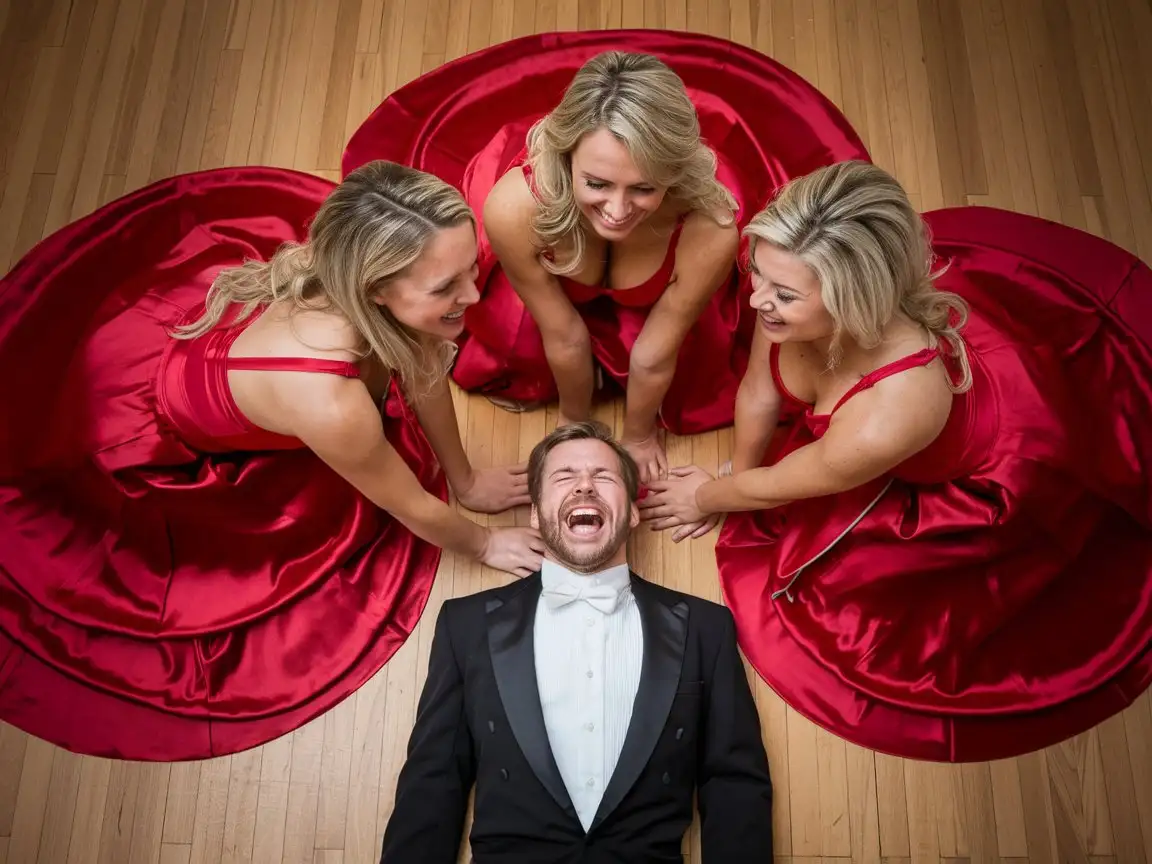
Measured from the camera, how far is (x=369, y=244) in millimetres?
1670

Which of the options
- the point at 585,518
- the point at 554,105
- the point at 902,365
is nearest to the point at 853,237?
the point at 902,365

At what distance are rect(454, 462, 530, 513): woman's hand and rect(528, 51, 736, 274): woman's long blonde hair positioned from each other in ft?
2.49

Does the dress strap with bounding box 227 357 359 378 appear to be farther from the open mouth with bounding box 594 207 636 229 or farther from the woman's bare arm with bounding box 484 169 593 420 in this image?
the open mouth with bounding box 594 207 636 229

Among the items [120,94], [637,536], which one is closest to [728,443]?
[637,536]

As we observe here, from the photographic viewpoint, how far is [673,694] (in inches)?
81.4

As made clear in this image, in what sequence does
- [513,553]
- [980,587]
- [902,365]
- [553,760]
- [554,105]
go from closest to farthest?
1. [902,365]
2. [553,760]
3. [980,587]
4. [513,553]
5. [554,105]

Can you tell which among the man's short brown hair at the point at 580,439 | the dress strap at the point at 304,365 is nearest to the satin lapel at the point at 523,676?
the man's short brown hair at the point at 580,439

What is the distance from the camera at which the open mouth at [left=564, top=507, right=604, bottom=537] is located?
6.96ft

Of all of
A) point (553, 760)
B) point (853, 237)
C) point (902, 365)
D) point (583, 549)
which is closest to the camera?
point (853, 237)

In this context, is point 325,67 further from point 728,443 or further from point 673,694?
point 673,694

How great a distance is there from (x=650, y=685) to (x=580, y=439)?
561 millimetres

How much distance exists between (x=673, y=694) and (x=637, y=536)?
19.6 inches

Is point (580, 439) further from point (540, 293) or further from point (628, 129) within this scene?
point (628, 129)

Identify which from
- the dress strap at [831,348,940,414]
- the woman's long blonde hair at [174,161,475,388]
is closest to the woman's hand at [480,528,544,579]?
the woman's long blonde hair at [174,161,475,388]
